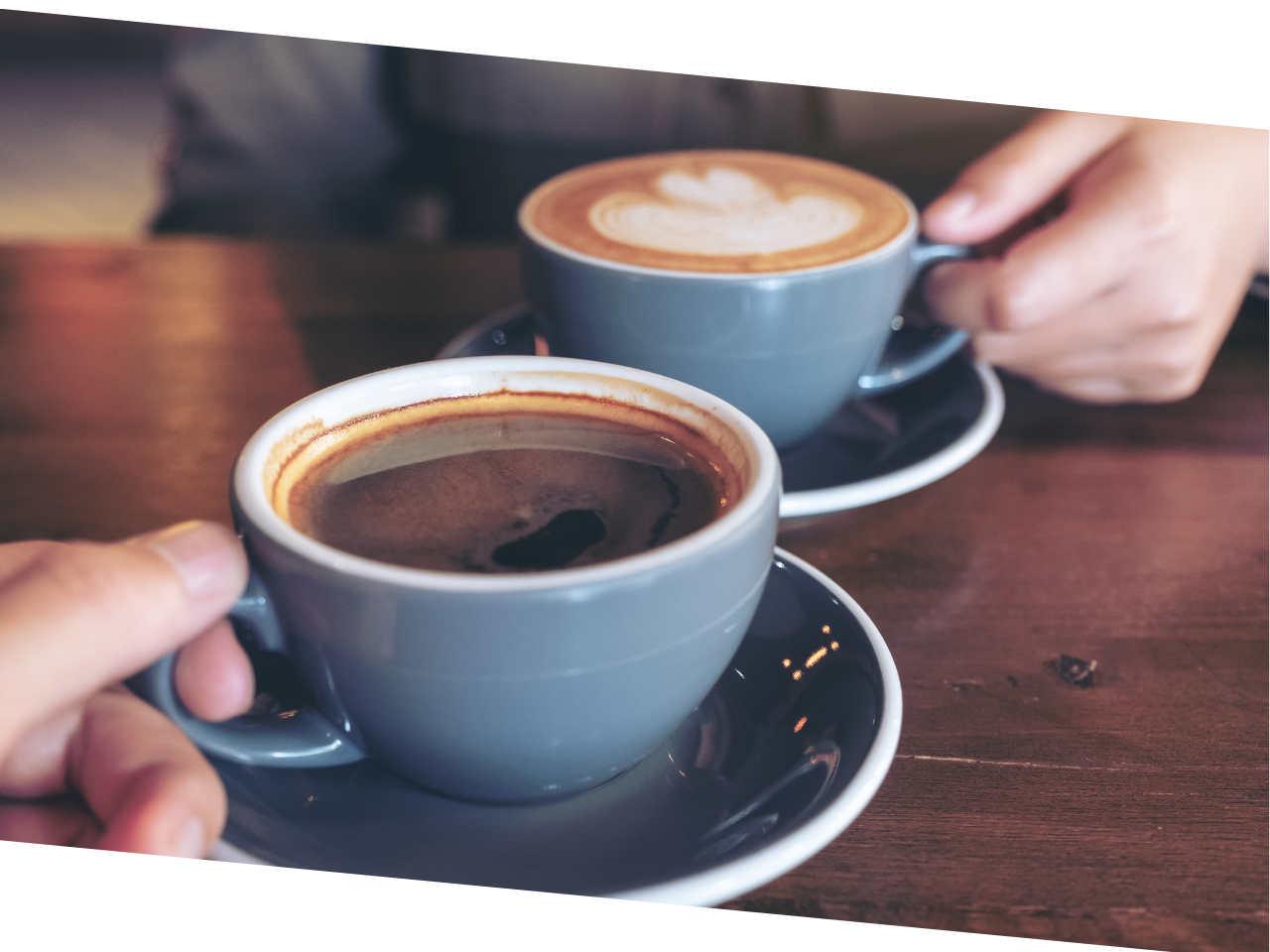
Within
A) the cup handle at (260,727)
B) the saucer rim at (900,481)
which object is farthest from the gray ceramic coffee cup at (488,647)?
the saucer rim at (900,481)

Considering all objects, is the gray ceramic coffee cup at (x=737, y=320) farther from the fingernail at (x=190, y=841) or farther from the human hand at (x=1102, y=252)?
the fingernail at (x=190, y=841)

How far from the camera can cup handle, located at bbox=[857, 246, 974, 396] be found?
82cm

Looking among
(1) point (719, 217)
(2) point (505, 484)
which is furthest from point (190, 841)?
(1) point (719, 217)

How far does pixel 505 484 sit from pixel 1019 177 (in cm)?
64

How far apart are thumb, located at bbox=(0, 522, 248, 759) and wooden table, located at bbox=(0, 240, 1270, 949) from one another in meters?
0.24

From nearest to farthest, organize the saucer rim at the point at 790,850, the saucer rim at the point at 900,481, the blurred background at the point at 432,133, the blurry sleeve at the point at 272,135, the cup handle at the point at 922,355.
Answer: the saucer rim at the point at 790,850, the saucer rim at the point at 900,481, the cup handle at the point at 922,355, the blurred background at the point at 432,133, the blurry sleeve at the point at 272,135

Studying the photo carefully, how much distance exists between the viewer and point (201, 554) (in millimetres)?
384

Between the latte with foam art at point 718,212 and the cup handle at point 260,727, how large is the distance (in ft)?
1.25

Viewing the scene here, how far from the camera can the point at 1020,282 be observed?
2.71 feet

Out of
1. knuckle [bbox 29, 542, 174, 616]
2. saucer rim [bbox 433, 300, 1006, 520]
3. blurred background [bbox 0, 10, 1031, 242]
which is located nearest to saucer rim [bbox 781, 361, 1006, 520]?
saucer rim [bbox 433, 300, 1006, 520]

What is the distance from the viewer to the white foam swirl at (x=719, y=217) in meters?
0.73

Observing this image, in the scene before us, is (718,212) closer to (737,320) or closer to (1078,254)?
(737,320)

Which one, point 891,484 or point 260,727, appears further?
point 891,484

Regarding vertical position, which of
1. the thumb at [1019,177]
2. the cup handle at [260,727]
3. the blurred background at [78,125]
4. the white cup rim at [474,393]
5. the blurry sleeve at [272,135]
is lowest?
the blurred background at [78,125]
